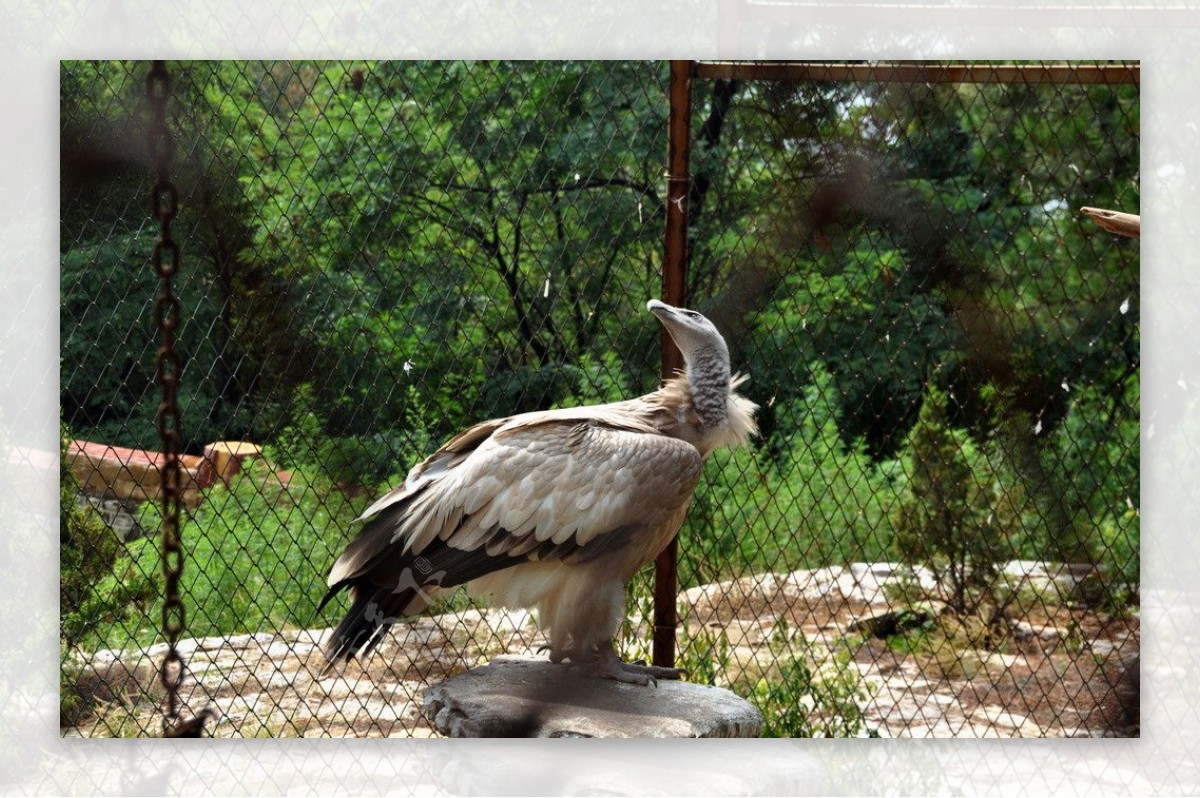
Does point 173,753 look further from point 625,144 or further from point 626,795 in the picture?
point 625,144

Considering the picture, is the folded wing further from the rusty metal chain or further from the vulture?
the rusty metal chain

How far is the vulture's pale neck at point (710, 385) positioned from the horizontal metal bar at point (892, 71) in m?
0.66

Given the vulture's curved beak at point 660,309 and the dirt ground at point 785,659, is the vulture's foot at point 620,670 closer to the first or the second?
the dirt ground at point 785,659

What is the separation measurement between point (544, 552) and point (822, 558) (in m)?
0.81

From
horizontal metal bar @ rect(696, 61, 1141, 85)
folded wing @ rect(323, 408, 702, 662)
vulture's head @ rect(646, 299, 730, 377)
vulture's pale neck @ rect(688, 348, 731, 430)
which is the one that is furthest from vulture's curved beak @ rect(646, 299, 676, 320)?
horizontal metal bar @ rect(696, 61, 1141, 85)

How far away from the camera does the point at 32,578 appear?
10.6 ft

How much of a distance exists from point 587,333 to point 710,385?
1.21 ft

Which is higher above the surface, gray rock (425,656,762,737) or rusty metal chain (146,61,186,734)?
rusty metal chain (146,61,186,734)

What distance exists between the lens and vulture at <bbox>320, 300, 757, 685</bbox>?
9.62 ft

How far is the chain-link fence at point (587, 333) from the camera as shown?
3.20 meters

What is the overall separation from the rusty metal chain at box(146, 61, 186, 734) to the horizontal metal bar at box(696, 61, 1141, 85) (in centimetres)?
120

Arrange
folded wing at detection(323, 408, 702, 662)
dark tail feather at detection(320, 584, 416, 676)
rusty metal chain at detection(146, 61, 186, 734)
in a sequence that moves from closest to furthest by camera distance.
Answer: rusty metal chain at detection(146, 61, 186, 734), folded wing at detection(323, 408, 702, 662), dark tail feather at detection(320, 584, 416, 676)

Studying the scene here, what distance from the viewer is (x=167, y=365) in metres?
3.08

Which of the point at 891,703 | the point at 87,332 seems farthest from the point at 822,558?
the point at 87,332
